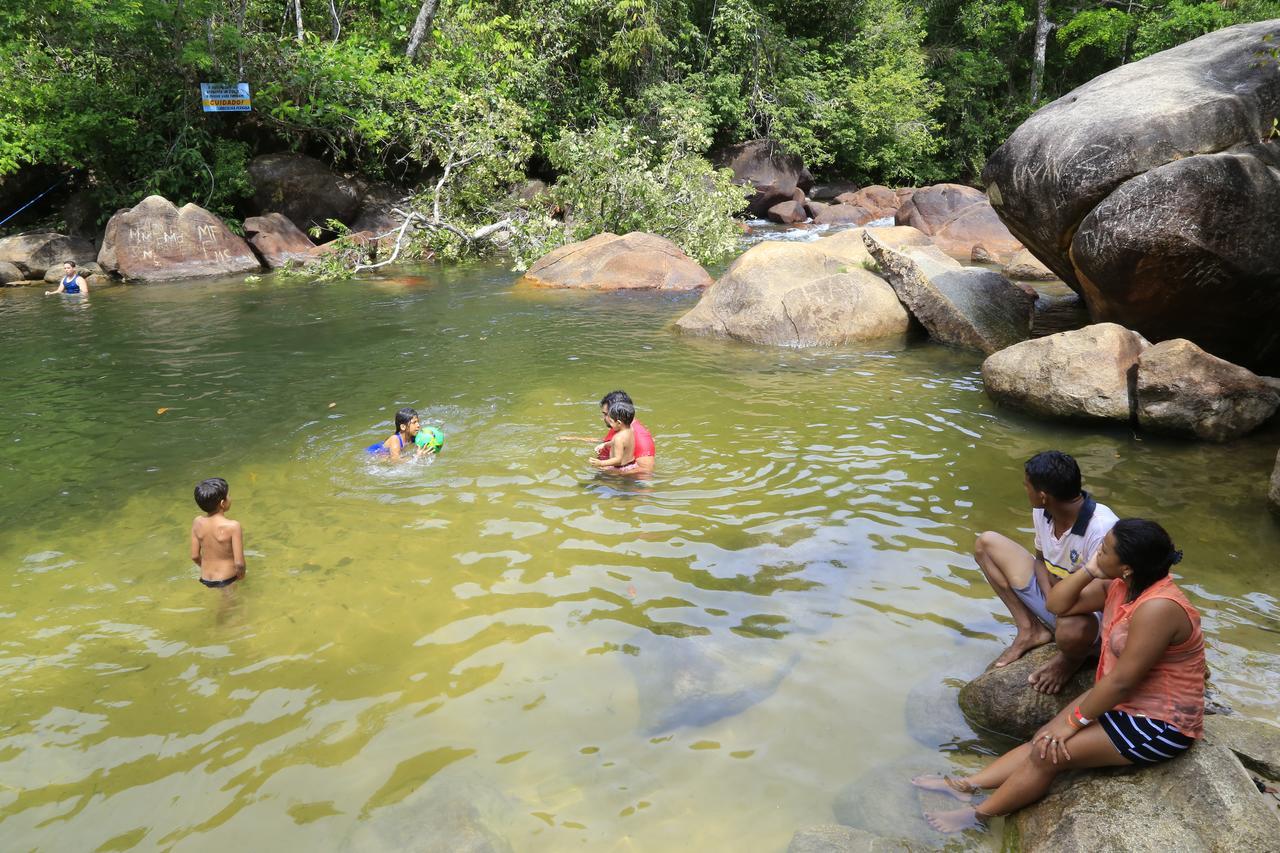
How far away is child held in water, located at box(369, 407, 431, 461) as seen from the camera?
7.48 meters

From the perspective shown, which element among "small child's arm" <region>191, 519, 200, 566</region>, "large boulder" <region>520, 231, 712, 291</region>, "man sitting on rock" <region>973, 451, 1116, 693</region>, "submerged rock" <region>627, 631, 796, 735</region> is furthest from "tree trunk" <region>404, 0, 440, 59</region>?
"man sitting on rock" <region>973, 451, 1116, 693</region>

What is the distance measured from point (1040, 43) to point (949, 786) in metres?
34.4

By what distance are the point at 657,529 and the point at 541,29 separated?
23947 mm

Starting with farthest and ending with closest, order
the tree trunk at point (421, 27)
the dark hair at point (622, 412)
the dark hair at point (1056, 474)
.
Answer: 1. the tree trunk at point (421, 27)
2. the dark hair at point (622, 412)
3. the dark hair at point (1056, 474)

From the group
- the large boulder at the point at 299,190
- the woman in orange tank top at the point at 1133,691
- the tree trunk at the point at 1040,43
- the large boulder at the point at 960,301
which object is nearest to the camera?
the woman in orange tank top at the point at 1133,691

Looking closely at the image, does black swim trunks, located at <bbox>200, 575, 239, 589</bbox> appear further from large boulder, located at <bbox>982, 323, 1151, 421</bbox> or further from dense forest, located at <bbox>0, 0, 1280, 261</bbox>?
dense forest, located at <bbox>0, 0, 1280, 261</bbox>

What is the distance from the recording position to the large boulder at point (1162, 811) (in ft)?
9.67

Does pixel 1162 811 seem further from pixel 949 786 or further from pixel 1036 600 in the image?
pixel 1036 600

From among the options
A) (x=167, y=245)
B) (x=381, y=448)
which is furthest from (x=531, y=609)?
(x=167, y=245)

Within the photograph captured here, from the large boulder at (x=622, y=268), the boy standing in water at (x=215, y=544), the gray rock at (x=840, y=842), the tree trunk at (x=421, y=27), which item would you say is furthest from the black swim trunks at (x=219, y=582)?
the tree trunk at (x=421, y=27)

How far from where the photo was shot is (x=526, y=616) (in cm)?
513

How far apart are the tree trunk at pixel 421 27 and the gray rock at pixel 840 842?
85.7ft

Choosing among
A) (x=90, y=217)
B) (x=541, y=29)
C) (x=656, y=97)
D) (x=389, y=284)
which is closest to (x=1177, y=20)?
(x=656, y=97)

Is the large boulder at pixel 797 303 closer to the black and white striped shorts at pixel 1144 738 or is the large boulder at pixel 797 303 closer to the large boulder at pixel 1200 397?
the large boulder at pixel 1200 397
